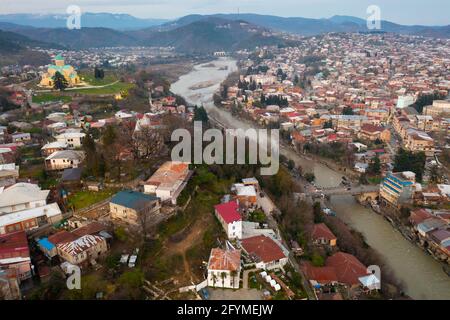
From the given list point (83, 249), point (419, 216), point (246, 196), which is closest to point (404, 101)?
point (419, 216)

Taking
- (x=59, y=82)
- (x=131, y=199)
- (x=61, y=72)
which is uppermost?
(x=61, y=72)

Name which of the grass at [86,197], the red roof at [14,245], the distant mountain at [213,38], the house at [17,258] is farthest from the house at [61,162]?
the distant mountain at [213,38]

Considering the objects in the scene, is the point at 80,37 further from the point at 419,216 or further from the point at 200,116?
the point at 419,216

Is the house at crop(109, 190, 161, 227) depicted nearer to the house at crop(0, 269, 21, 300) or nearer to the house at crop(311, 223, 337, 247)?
the house at crop(0, 269, 21, 300)

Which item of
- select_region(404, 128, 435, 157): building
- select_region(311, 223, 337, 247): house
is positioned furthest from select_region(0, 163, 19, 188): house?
select_region(404, 128, 435, 157): building

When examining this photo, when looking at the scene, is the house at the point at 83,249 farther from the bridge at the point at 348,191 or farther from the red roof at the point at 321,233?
the bridge at the point at 348,191

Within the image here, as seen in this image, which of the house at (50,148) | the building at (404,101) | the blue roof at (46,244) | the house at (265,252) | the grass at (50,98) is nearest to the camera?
the blue roof at (46,244)

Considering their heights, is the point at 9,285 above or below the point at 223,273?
above
